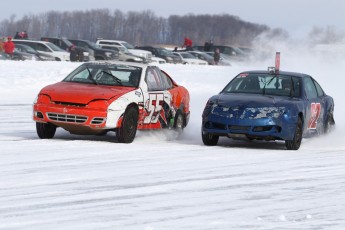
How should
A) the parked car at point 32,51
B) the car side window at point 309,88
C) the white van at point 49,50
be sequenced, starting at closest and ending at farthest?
the car side window at point 309,88 → the parked car at point 32,51 → the white van at point 49,50

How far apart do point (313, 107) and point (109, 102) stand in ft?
11.7

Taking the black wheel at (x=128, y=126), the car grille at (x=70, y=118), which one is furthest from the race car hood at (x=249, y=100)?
the car grille at (x=70, y=118)

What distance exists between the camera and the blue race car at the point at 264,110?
1445cm

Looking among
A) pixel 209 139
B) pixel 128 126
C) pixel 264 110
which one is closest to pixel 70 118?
pixel 128 126

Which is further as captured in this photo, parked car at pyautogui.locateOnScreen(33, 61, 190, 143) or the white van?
the white van

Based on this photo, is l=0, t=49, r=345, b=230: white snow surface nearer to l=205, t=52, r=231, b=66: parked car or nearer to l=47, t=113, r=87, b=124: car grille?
l=47, t=113, r=87, b=124: car grille

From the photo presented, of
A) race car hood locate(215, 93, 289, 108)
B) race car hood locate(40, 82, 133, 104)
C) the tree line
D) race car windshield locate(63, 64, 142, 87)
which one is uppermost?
race car windshield locate(63, 64, 142, 87)

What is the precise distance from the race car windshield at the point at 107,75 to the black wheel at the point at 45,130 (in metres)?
0.93

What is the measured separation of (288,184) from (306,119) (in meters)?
4.69

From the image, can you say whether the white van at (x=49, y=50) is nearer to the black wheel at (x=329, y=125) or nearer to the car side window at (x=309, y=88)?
the black wheel at (x=329, y=125)

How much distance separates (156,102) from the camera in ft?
50.8

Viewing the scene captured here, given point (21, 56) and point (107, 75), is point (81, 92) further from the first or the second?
point (21, 56)

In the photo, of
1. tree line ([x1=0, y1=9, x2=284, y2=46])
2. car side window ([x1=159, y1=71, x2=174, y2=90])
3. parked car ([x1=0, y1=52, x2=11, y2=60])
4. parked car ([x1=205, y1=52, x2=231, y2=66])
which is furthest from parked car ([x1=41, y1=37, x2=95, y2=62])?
tree line ([x1=0, y1=9, x2=284, y2=46])

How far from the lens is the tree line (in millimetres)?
147125
